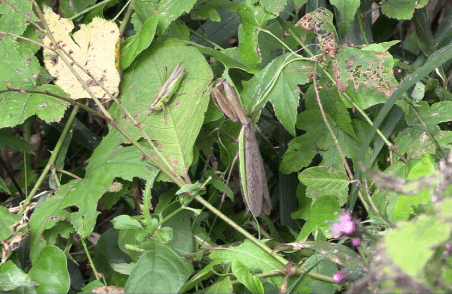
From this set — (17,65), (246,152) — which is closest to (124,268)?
(246,152)

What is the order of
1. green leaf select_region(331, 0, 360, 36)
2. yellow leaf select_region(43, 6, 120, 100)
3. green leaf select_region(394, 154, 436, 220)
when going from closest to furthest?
green leaf select_region(394, 154, 436, 220) → green leaf select_region(331, 0, 360, 36) → yellow leaf select_region(43, 6, 120, 100)

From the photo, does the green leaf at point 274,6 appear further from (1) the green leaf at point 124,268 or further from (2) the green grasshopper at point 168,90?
(1) the green leaf at point 124,268

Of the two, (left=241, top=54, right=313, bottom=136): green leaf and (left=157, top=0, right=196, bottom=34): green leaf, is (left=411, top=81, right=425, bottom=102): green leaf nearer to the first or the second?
(left=241, top=54, right=313, bottom=136): green leaf

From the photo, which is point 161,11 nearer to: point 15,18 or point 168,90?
point 168,90

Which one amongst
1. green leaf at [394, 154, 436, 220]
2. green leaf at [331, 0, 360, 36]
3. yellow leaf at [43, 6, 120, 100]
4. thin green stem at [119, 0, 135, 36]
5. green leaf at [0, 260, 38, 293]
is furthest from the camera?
thin green stem at [119, 0, 135, 36]

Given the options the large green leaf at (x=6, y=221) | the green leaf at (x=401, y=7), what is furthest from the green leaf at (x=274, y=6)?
the large green leaf at (x=6, y=221)

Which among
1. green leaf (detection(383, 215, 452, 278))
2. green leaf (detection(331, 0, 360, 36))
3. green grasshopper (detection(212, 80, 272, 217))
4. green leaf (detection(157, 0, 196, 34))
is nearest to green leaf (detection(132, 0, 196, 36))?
green leaf (detection(157, 0, 196, 34))

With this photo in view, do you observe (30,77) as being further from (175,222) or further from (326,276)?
(326,276)
